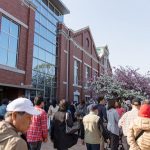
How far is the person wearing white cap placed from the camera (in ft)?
7.22

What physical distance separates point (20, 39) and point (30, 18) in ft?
6.72

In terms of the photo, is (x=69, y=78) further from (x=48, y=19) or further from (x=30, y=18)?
(x=30, y=18)

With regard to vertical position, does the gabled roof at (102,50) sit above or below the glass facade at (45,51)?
above

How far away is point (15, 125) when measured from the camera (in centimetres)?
243

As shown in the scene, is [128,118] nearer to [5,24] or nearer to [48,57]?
[5,24]

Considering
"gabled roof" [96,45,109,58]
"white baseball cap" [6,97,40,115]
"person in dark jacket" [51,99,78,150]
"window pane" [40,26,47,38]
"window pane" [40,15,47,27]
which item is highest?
"gabled roof" [96,45,109,58]

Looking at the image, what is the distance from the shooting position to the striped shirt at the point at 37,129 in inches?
256

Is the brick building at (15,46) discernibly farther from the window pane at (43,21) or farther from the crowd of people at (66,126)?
the crowd of people at (66,126)

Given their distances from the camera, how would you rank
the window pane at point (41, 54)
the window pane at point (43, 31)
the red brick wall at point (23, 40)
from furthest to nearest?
1. the window pane at point (43, 31)
2. the window pane at point (41, 54)
3. the red brick wall at point (23, 40)

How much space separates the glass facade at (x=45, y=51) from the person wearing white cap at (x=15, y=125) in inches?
710

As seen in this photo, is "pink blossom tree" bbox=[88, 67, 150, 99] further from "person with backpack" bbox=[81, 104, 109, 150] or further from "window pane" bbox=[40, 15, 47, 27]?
"person with backpack" bbox=[81, 104, 109, 150]

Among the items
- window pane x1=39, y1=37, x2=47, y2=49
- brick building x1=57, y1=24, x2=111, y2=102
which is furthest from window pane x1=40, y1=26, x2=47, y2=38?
brick building x1=57, y1=24, x2=111, y2=102

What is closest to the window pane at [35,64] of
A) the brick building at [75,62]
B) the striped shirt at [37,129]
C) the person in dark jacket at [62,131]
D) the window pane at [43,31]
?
the window pane at [43,31]

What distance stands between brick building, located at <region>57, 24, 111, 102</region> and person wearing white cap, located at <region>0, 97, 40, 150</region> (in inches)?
903
